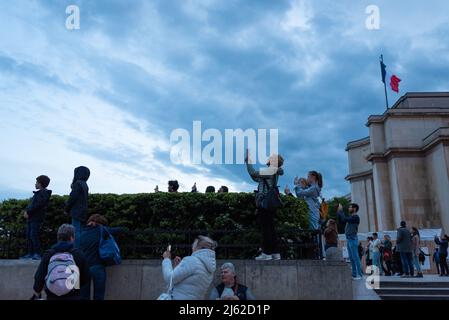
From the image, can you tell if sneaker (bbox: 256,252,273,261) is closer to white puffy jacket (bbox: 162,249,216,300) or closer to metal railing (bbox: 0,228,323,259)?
metal railing (bbox: 0,228,323,259)

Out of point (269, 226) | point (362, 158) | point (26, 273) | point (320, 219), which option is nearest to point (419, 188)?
point (362, 158)

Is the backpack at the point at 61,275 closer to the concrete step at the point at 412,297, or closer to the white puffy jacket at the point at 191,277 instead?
the white puffy jacket at the point at 191,277

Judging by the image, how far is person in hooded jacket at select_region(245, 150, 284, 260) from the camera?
26.8 feet

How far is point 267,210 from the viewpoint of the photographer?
26.6 feet

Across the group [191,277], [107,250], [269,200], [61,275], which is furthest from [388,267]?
[61,275]

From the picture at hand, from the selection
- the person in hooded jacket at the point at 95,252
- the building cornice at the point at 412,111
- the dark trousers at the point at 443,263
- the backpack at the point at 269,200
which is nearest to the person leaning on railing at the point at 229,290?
the backpack at the point at 269,200

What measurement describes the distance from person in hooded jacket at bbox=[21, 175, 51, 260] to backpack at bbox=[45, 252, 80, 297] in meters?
3.67

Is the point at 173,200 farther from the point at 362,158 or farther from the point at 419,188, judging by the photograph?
the point at 362,158

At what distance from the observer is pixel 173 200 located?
9547 mm

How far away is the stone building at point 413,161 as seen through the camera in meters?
36.5

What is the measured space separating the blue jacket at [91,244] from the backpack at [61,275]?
66.8 inches

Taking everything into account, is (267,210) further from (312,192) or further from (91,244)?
(91,244)

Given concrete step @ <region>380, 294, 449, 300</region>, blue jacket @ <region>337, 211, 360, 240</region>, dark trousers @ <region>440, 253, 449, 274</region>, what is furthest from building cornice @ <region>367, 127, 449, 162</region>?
concrete step @ <region>380, 294, 449, 300</region>
